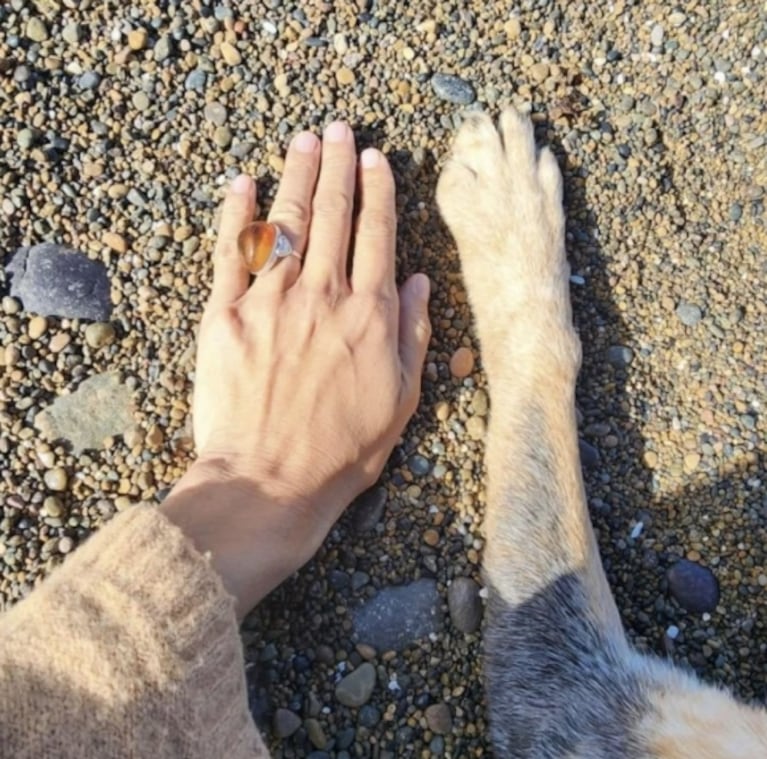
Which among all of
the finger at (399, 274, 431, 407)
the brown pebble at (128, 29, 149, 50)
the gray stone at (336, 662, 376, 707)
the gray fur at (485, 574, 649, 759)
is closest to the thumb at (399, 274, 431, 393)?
the finger at (399, 274, 431, 407)

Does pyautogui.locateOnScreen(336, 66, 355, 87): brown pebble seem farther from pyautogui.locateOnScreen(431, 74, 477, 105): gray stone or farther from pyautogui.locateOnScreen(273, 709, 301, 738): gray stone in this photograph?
pyautogui.locateOnScreen(273, 709, 301, 738): gray stone

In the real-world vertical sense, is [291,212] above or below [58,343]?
above

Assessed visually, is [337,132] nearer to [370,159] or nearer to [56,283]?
[370,159]

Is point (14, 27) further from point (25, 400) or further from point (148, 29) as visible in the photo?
point (25, 400)

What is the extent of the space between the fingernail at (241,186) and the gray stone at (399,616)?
3.71ft

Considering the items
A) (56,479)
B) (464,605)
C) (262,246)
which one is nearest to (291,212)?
(262,246)

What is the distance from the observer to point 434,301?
277 centimetres

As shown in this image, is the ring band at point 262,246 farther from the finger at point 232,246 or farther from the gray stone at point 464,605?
the gray stone at point 464,605

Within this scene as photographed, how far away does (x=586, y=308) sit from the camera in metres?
2.82

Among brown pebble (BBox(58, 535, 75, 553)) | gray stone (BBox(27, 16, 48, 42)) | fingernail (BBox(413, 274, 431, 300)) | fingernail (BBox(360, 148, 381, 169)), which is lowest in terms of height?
brown pebble (BBox(58, 535, 75, 553))

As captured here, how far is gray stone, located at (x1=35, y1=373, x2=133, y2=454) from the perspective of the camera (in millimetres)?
2541

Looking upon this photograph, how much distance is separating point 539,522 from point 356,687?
2.10ft

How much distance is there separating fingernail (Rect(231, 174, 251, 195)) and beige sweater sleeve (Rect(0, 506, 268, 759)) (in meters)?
1.06

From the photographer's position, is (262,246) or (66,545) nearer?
(66,545)
